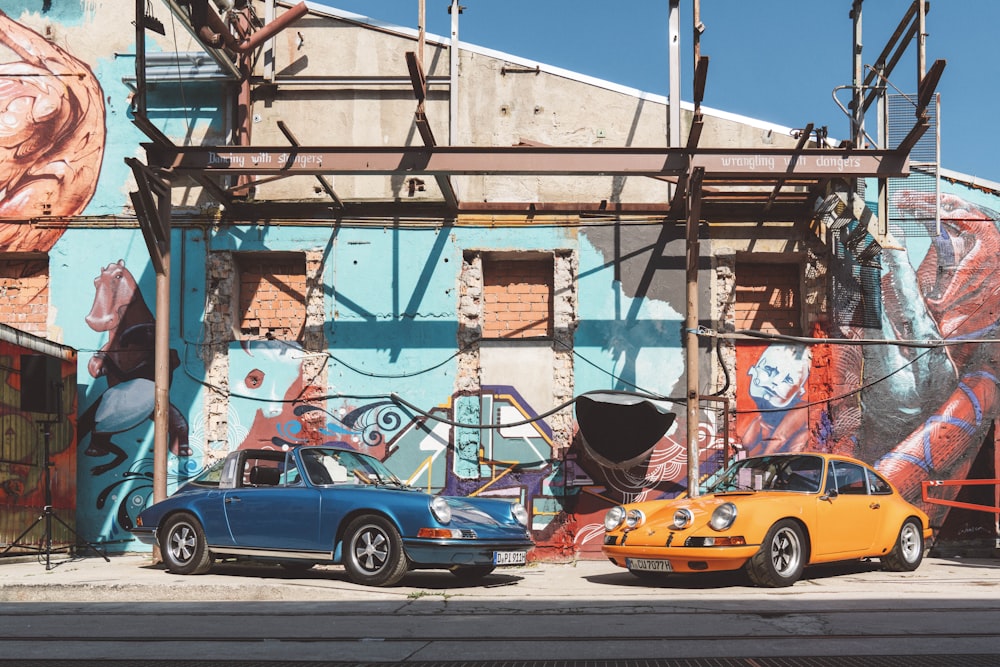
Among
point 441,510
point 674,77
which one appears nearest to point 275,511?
point 441,510

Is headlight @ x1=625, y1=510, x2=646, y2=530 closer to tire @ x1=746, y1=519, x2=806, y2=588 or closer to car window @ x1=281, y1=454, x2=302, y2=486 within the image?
tire @ x1=746, y1=519, x2=806, y2=588

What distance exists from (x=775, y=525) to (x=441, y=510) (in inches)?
127

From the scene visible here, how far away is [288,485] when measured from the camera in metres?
11.3

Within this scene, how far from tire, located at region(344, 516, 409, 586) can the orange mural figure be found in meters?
8.33

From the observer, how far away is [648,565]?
10336 millimetres

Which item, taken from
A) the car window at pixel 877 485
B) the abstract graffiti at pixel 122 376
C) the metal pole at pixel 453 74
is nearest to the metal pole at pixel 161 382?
the abstract graffiti at pixel 122 376

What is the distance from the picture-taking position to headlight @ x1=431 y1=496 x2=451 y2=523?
10.3 meters

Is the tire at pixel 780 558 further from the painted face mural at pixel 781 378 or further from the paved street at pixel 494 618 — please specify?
the painted face mural at pixel 781 378

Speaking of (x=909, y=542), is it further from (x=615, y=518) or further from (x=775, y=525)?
(x=615, y=518)

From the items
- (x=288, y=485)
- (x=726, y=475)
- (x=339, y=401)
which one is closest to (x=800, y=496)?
(x=726, y=475)

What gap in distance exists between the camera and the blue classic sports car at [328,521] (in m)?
10.4

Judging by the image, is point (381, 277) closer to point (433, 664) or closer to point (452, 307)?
point (452, 307)

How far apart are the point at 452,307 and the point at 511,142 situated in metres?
2.73

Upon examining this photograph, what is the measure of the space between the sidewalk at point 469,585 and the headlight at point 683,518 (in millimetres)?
613
